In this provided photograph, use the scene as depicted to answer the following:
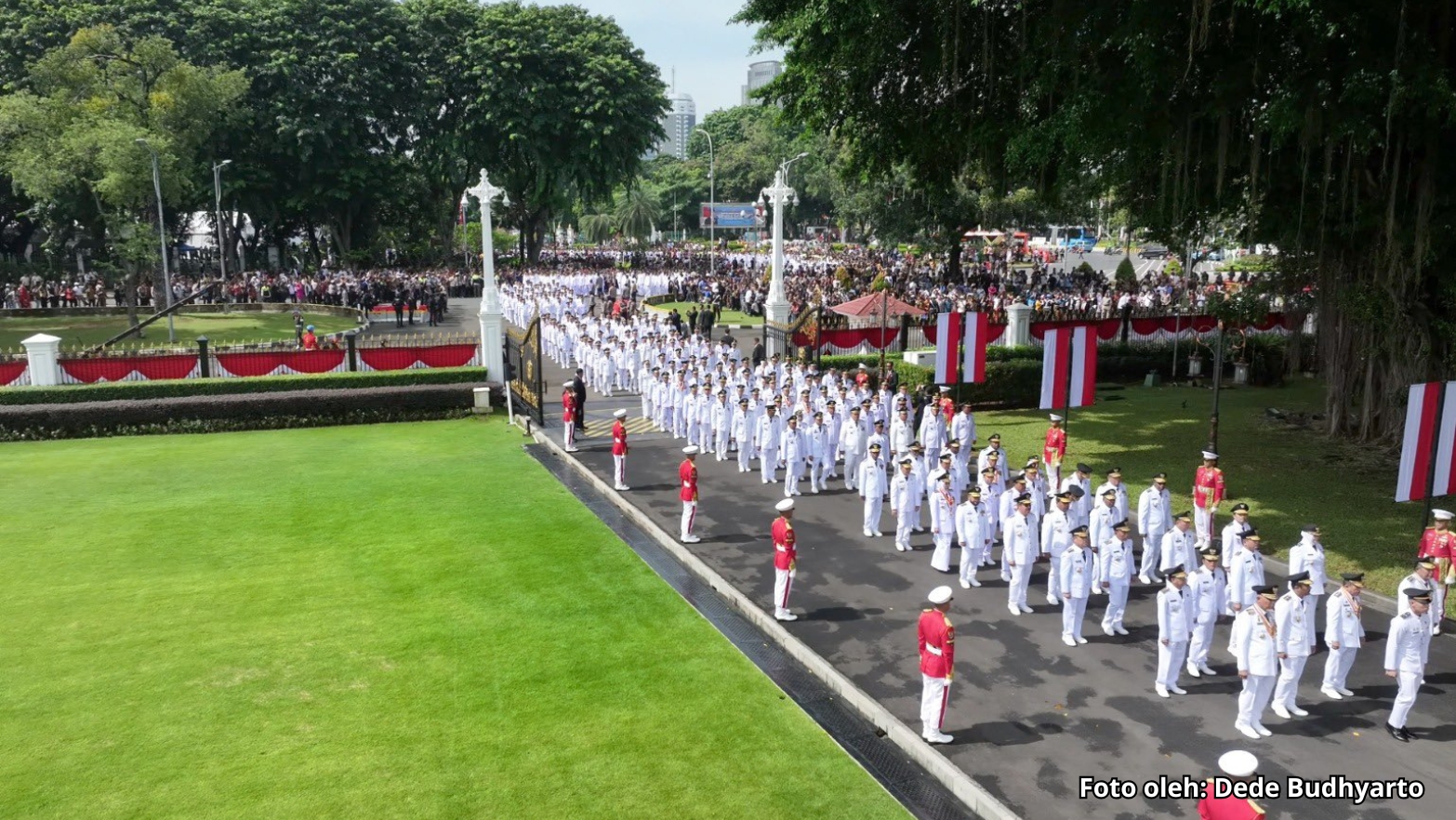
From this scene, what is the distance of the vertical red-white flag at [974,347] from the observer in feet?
57.4

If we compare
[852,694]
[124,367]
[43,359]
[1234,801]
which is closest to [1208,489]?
[852,694]

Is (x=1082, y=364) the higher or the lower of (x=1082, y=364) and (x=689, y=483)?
the higher

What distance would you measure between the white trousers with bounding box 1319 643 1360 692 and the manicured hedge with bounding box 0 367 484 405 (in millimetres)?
17980

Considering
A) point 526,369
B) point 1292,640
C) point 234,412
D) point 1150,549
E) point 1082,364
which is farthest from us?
point 526,369

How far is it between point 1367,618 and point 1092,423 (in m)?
9.79

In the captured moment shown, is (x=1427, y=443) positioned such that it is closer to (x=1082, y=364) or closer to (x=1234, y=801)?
(x=1082, y=364)

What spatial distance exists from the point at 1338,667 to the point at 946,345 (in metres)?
10.6

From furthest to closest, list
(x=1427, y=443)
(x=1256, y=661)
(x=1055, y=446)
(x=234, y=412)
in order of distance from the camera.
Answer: (x=234, y=412) < (x=1055, y=446) < (x=1427, y=443) < (x=1256, y=661)

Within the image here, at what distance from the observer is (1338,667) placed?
28.2 ft

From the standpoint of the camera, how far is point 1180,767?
743 centimetres

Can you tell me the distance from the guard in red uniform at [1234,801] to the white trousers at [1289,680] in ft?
11.6

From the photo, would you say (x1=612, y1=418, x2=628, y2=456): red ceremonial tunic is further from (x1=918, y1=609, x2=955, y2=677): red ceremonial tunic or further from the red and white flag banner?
(x1=918, y1=609, x2=955, y2=677): red ceremonial tunic

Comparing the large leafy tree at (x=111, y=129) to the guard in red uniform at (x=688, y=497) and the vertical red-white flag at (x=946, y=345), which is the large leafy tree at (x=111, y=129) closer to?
the vertical red-white flag at (x=946, y=345)

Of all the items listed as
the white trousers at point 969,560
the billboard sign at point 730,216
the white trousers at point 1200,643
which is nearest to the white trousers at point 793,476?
the white trousers at point 969,560
